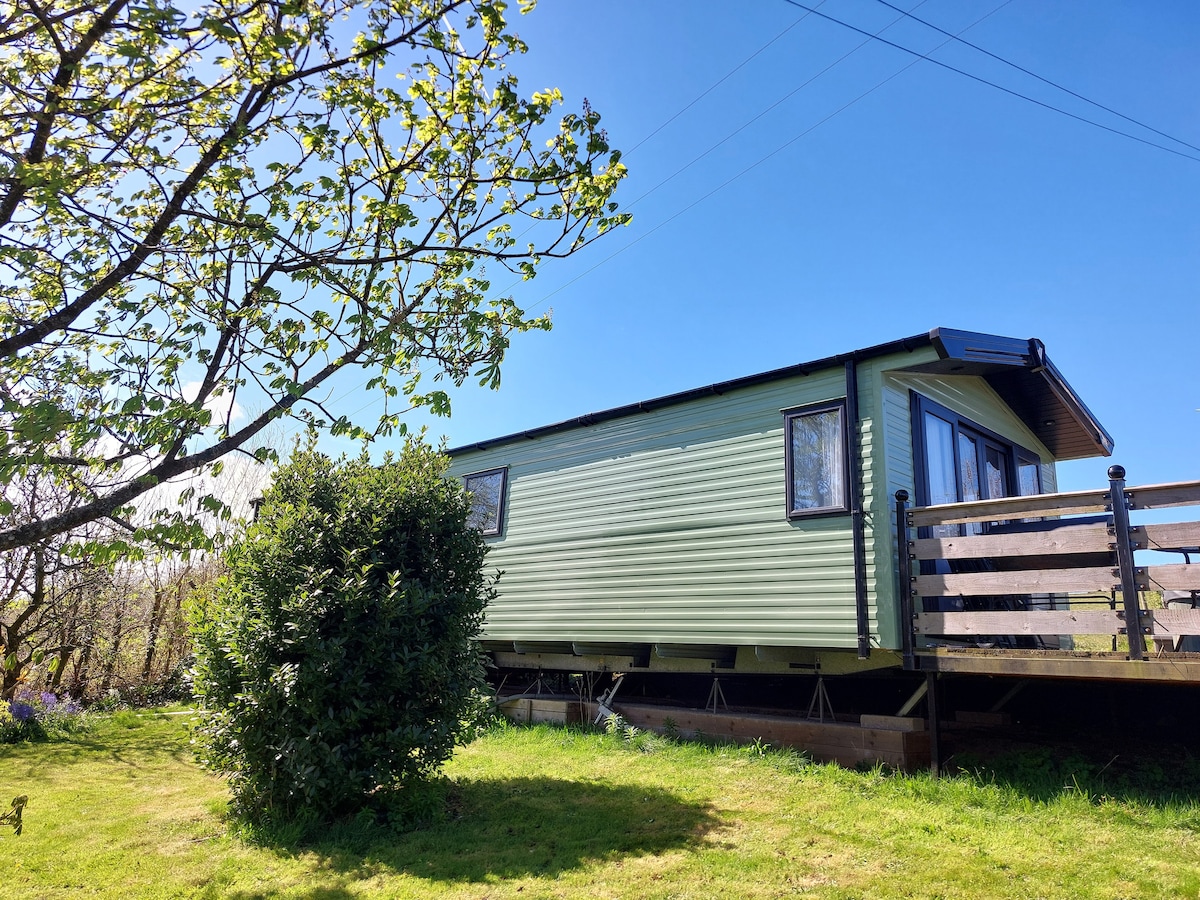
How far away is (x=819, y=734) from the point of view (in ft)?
26.5

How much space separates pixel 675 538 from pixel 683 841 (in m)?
4.37

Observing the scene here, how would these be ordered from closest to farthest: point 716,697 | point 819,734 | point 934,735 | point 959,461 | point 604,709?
1. point 934,735
2. point 819,734
3. point 959,461
4. point 716,697
5. point 604,709

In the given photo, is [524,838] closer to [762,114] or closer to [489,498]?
[489,498]

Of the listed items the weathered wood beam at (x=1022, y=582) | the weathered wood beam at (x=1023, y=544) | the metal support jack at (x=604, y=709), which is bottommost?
the metal support jack at (x=604, y=709)

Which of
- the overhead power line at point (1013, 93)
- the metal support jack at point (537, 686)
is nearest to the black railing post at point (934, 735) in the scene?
the metal support jack at point (537, 686)

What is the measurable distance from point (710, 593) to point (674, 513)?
3.89 feet

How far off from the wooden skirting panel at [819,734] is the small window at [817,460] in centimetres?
221

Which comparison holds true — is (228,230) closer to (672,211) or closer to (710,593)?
(710,593)

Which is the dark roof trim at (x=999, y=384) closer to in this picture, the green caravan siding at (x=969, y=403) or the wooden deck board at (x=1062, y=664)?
the green caravan siding at (x=969, y=403)

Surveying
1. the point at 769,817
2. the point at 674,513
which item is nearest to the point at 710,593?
the point at 674,513

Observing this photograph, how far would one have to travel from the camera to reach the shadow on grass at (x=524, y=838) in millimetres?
5551

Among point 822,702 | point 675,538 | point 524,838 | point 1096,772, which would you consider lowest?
point 524,838

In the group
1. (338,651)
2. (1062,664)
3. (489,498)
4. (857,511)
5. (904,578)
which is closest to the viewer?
(338,651)

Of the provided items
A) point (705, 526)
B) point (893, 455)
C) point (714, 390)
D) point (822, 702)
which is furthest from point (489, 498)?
point (893, 455)
